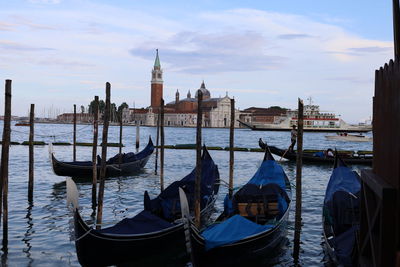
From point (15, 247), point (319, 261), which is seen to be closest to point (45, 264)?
point (15, 247)

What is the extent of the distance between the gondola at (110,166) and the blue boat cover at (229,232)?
29.1 ft

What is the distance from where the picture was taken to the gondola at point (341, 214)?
231 inches

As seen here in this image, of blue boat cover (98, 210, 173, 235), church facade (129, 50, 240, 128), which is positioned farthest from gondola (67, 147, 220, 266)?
church facade (129, 50, 240, 128)

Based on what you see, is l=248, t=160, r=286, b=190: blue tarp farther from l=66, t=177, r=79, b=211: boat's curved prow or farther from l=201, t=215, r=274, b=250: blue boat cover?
l=66, t=177, r=79, b=211: boat's curved prow

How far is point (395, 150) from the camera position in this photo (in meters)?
3.01

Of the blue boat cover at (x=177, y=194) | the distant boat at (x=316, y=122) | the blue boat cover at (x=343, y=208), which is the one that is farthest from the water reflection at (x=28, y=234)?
the distant boat at (x=316, y=122)

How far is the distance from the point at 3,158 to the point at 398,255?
604 centimetres

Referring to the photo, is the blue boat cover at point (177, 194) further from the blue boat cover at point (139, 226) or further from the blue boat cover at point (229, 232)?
the blue boat cover at point (229, 232)

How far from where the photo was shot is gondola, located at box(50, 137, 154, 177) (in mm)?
14477

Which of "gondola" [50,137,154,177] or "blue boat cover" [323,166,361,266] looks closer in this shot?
"blue boat cover" [323,166,361,266]

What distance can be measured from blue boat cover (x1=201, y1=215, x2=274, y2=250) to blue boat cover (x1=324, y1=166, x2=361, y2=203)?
1.65 metres

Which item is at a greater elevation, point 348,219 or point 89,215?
point 348,219

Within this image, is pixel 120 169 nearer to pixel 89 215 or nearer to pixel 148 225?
pixel 89 215

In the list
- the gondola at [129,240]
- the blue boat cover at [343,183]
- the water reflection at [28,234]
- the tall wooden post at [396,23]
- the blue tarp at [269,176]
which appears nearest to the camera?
the tall wooden post at [396,23]
